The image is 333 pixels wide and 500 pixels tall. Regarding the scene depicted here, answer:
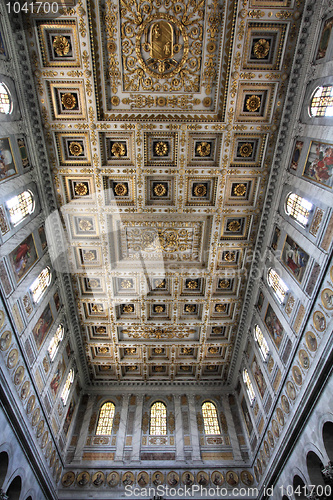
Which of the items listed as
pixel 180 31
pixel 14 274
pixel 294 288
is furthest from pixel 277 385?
pixel 180 31

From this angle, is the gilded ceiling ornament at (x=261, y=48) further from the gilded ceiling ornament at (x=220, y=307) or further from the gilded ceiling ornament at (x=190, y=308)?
the gilded ceiling ornament at (x=190, y=308)

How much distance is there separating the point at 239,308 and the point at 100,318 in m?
8.34

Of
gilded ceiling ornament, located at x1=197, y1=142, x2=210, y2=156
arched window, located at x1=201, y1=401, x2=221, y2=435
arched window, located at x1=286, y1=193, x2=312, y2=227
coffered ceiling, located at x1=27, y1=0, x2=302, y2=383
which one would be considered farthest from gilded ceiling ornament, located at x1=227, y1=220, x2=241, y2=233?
arched window, located at x1=201, y1=401, x2=221, y2=435

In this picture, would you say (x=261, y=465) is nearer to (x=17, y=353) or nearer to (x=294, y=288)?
(x=294, y=288)

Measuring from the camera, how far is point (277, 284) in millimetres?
14039

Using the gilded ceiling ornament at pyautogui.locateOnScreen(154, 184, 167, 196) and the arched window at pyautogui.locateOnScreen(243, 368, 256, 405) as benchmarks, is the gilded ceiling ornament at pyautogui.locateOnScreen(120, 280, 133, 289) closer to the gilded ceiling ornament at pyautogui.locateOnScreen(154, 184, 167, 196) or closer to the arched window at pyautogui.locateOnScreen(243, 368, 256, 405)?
the gilded ceiling ornament at pyautogui.locateOnScreen(154, 184, 167, 196)

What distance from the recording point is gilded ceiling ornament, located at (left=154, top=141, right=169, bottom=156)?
13.5m

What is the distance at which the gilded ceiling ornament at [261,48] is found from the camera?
452 inches

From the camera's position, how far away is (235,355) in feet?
63.5

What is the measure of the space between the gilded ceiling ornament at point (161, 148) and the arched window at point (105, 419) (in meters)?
16.1

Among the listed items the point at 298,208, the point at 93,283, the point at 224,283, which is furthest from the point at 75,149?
the point at 224,283

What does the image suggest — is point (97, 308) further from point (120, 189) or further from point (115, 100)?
→ point (115, 100)

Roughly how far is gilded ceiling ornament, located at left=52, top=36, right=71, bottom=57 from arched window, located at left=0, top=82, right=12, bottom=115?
2.65 metres

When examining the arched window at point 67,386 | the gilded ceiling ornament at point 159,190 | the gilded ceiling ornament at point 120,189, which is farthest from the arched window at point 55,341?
the gilded ceiling ornament at point 159,190
